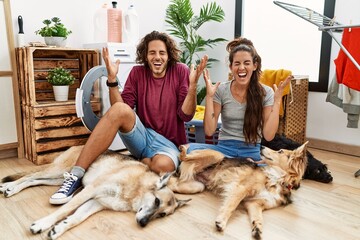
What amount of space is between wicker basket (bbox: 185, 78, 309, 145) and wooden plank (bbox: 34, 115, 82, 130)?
1002 millimetres

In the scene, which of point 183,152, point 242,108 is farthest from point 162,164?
point 242,108

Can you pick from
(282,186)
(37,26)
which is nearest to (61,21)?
(37,26)

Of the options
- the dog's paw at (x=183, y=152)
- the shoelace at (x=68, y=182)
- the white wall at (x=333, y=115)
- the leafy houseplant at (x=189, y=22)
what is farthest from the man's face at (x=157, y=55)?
the white wall at (x=333, y=115)

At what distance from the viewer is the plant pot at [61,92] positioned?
9.17 ft

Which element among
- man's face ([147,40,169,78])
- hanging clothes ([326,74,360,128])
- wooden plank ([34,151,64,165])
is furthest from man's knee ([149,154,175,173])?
hanging clothes ([326,74,360,128])

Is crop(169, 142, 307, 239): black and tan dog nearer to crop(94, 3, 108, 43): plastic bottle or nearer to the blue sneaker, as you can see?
the blue sneaker

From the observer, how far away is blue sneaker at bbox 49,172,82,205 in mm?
1772

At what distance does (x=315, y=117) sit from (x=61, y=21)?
8.97ft

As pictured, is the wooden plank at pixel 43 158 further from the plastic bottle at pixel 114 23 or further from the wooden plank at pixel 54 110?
the plastic bottle at pixel 114 23

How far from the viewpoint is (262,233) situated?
156cm

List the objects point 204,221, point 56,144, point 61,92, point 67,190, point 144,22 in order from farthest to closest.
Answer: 1. point 144,22
2. point 61,92
3. point 56,144
4. point 67,190
5. point 204,221

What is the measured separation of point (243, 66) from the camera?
199cm

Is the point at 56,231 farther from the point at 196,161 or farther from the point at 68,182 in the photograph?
the point at 196,161

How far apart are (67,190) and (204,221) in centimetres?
80
